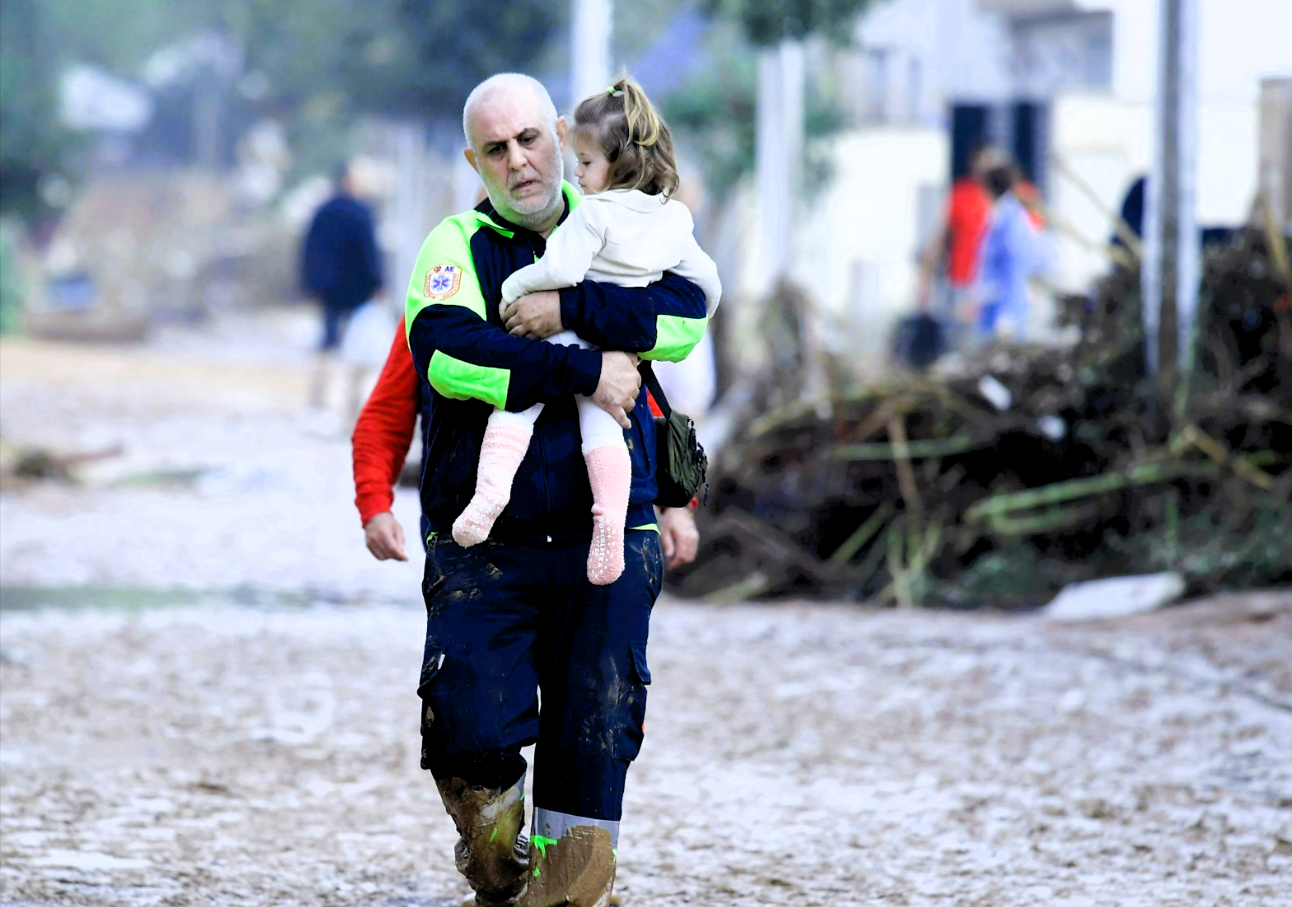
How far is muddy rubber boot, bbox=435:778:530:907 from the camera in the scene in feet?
12.3

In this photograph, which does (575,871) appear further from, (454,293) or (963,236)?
(963,236)

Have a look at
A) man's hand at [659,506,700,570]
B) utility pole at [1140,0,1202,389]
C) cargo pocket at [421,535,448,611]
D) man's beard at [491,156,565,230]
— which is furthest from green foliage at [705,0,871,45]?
cargo pocket at [421,535,448,611]

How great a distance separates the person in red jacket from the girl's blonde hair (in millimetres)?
684

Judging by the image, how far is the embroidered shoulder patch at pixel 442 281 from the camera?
3584mm

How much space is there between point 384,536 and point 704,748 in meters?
2.37

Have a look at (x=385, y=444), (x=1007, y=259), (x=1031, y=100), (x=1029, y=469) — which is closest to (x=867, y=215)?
(x=1031, y=100)

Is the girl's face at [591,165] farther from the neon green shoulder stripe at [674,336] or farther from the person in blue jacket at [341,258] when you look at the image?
the person in blue jacket at [341,258]

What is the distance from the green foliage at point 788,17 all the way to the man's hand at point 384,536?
1121 centimetres

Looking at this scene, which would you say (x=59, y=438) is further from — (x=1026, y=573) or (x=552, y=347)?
(x=552, y=347)

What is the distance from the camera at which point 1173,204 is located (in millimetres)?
9820

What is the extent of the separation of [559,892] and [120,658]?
13.2 ft

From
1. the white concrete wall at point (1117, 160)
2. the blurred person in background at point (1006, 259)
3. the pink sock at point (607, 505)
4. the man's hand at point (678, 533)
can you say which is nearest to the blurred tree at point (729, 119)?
the white concrete wall at point (1117, 160)

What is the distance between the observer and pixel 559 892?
146 inches

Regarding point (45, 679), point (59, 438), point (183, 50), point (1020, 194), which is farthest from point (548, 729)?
point (183, 50)
